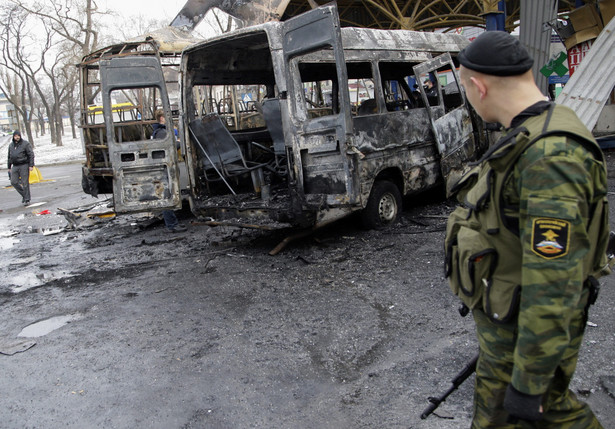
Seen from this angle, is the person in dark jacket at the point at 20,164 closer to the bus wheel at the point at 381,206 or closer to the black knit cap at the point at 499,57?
the bus wheel at the point at 381,206

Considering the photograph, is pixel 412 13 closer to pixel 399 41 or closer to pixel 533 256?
pixel 399 41

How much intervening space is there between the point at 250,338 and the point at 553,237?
2.80 metres

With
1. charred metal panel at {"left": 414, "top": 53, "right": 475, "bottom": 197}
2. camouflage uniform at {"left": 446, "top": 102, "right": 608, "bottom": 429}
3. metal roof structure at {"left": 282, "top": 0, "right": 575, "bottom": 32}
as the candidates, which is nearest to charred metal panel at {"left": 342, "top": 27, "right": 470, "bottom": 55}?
charred metal panel at {"left": 414, "top": 53, "right": 475, "bottom": 197}

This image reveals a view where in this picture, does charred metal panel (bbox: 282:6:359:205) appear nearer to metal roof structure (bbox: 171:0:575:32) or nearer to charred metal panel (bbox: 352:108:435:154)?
charred metal panel (bbox: 352:108:435:154)

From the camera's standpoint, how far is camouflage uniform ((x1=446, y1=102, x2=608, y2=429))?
4.63 feet

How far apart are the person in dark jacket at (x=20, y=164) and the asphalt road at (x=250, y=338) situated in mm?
6034

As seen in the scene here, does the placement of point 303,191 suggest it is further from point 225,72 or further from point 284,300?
point 225,72

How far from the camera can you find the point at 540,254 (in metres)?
1.42

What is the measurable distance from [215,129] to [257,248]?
1.63 m

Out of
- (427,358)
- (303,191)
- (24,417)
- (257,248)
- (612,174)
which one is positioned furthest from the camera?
(612,174)

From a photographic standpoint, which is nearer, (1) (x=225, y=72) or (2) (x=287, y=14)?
(1) (x=225, y=72)

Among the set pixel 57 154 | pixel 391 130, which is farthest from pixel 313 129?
pixel 57 154

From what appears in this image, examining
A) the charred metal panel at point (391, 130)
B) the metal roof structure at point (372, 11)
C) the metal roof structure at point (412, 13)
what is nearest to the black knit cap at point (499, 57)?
the charred metal panel at point (391, 130)

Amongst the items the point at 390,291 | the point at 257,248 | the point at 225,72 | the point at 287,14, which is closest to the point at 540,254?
the point at 390,291
